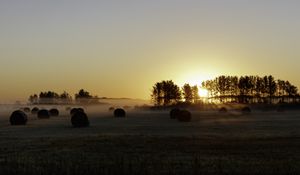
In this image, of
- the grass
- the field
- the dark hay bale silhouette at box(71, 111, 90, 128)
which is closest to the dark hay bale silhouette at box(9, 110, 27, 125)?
the dark hay bale silhouette at box(71, 111, 90, 128)

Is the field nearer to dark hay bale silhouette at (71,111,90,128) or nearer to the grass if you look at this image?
the grass

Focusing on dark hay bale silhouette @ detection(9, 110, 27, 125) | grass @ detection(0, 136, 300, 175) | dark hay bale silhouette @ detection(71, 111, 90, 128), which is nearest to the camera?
grass @ detection(0, 136, 300, 175)

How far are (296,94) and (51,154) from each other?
593ft

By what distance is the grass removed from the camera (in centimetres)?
1884

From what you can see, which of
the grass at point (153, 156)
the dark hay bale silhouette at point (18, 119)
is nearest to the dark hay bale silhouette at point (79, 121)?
the dark hay bale silhouette at point (18, 119)

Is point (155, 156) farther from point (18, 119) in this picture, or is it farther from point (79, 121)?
point (18, 119)

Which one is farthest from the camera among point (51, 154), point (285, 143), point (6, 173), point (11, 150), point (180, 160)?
point (285, 143)

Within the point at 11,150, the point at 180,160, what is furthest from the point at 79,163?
the point at 11,150

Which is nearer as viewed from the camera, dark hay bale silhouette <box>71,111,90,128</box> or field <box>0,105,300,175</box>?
field <box>0,105,300,175</box>

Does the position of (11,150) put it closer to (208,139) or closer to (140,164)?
(140,164)

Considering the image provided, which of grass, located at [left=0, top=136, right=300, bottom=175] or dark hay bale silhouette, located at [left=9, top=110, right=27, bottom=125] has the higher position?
dark hay bale silhouette, located at [left=9, top=110, right=27, bottom=125]

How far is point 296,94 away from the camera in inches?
7717

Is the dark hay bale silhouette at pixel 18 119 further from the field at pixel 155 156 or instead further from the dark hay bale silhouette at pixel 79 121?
the field at pixel 155 156

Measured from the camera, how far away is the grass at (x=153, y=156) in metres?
18.8
